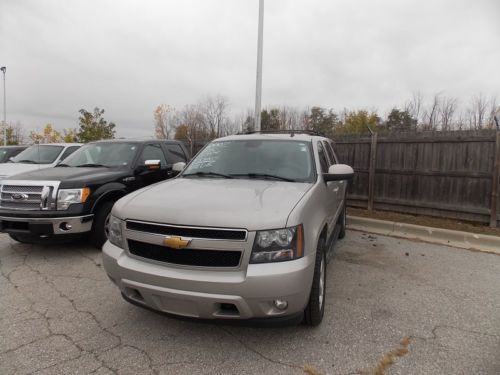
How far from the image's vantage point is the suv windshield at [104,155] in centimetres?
586

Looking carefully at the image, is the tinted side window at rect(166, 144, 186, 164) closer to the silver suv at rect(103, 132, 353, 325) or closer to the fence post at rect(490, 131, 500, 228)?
the silver suv at rect(103, 132, 353, 325)

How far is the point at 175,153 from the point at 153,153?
73 centimetres

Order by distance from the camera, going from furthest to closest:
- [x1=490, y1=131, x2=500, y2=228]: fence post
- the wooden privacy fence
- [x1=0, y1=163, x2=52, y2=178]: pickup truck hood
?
[x1=0, y1=163, x2=52, y2=178]: pickup truck hood
the wooden privacy fence
[x1=490, y1=131, x2=500, y2=228]: fence post

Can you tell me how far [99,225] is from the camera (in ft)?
16.3

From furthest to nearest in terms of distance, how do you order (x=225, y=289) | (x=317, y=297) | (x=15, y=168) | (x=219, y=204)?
(x=15, y=168), (x=317, y=297), (x=219, y=204), (x=225, y=289)

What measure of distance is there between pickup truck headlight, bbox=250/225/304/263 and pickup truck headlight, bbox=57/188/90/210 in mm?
3387

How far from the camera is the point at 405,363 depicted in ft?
8.35

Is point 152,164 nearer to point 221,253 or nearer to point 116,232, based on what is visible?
point 116,232

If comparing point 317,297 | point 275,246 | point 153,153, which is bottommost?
point 317,297

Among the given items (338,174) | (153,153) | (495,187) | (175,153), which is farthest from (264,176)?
(495,187)

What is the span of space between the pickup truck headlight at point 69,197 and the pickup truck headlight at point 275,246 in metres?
3.39

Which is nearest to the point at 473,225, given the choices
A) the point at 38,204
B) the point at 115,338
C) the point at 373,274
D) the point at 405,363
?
the point at 373,274

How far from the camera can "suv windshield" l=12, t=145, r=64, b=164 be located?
8.46 metres

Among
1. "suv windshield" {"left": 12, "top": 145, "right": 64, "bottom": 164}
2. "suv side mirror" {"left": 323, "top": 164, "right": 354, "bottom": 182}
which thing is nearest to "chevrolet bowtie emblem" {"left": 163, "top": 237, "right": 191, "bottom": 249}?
"suv side mirror" {"left": 323, "top": 164, "right": 354, "bottom": 182}
